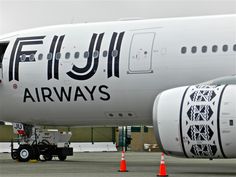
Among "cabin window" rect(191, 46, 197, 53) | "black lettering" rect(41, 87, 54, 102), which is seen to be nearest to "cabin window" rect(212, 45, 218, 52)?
"cabin window" rect(191, 46, 197, 53)

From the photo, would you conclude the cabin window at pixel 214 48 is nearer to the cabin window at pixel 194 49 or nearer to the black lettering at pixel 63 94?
the cabin window at pixel 194 49

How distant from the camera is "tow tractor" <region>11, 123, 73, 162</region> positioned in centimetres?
2194

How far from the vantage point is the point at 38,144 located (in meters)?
22.6

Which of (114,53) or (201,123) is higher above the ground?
(114,53)

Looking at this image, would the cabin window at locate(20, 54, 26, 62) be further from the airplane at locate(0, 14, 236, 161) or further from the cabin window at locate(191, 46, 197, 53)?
the cabin window at locate(191, 46, 197, 53)

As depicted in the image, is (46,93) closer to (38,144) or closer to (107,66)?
(107,66)

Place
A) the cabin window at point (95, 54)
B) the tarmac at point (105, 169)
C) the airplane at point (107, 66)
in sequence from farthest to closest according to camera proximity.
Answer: the cabin window at point (95, 54)
the airplane at point (107, 66)
the tarmac at point (105, 169)

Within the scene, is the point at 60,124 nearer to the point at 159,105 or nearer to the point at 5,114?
the point at 5,114

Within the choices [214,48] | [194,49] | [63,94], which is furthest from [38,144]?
[214,48]

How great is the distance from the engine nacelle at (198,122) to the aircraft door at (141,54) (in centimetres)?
435

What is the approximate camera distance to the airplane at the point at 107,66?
18.5 metres

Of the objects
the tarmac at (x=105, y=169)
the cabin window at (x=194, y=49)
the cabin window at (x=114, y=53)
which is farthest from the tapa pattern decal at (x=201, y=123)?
the cabin window at (x=114, y=53)

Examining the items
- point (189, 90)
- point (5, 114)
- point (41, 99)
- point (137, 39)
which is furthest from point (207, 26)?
point (5, 114)

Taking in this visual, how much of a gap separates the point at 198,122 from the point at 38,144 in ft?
32.3
